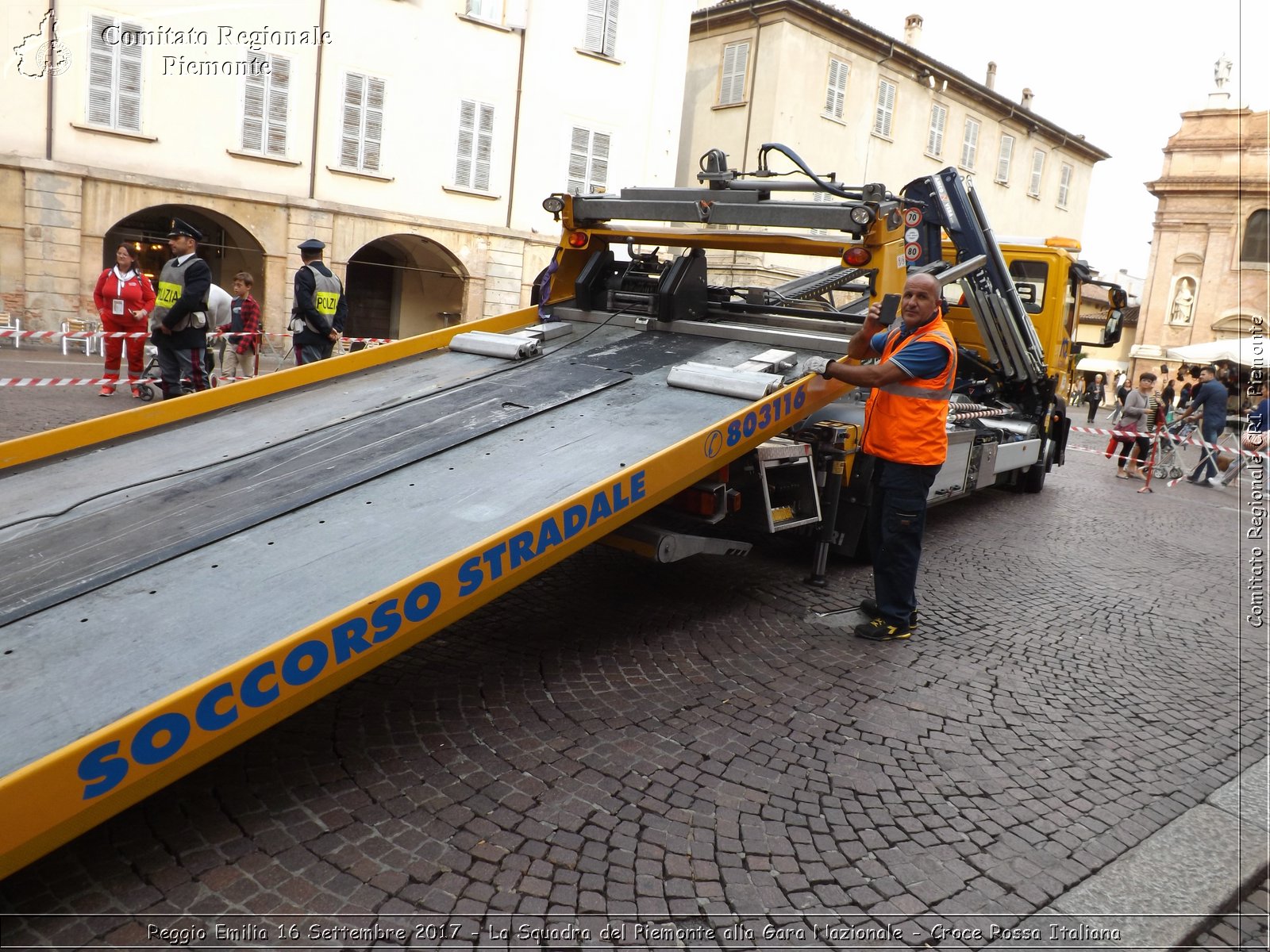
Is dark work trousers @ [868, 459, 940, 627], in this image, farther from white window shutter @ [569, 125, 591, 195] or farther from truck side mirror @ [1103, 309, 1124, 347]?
white window shutter @ [569, 125, 591, 195]

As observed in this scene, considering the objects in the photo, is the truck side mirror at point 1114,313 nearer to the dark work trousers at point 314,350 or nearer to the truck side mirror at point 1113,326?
the truck side mirror at point 1113,326

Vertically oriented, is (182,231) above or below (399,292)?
above

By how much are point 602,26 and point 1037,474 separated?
47.7ft

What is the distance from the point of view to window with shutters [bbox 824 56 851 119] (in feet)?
78.8

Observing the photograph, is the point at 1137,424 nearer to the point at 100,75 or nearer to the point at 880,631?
the point at 880,631

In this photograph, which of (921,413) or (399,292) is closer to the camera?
(921,413)

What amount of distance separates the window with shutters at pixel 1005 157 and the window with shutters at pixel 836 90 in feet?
28.1

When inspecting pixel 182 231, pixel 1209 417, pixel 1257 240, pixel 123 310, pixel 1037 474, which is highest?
pixel 1257 240

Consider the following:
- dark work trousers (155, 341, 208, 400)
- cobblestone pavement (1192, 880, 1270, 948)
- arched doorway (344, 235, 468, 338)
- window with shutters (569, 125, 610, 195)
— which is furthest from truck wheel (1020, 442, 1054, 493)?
arched doorway (344, 235, 468, 338)

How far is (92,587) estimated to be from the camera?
2762mm

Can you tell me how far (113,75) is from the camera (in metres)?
15.1

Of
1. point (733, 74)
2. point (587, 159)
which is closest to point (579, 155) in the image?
point (587, 159)

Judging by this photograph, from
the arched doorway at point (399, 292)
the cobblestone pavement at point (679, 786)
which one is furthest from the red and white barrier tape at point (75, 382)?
the arched doorway at point (399, 292)

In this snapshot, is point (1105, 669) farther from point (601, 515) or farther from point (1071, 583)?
point (601, 515)
